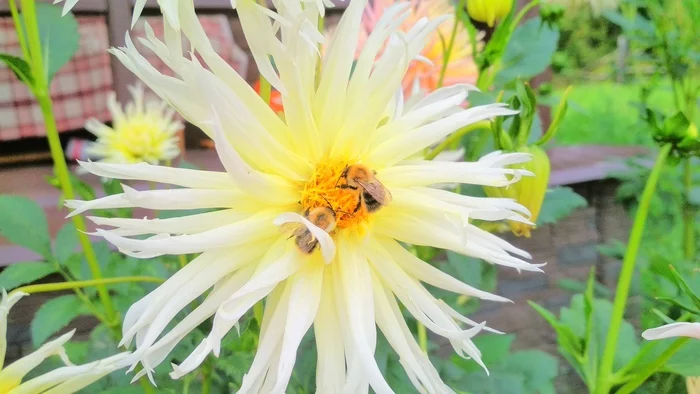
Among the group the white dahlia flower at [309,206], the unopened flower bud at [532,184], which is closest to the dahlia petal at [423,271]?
the white dahlia flower at [309,206]

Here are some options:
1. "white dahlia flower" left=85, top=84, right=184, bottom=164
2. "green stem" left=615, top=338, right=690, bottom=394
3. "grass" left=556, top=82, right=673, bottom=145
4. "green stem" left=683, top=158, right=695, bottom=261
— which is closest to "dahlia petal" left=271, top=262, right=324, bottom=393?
"green stem" left=615, top=338, right=690, bottom=394

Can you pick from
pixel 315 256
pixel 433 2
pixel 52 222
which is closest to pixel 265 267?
pixel 315 256

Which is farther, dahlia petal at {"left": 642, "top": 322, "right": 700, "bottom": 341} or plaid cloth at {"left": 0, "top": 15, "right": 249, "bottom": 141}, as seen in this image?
plaid cloth at {"left": 0, "top": 15, "right": 249, "bottom": 141}

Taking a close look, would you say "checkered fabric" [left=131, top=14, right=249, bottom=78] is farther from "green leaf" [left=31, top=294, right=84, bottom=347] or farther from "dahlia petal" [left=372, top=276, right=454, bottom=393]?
"dahlia petal" [left=372, top=276, right=454, bottom=393]

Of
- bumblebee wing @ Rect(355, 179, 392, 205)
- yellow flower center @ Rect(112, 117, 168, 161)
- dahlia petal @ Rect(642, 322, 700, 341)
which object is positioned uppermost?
bumblebee wing @ Rect(355, 179, 392, 205)

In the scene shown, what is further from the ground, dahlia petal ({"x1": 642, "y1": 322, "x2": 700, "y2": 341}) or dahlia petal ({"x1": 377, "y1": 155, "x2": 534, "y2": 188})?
dahlia petal ({"x1": 377, "y1": 155, "x2": 534, "y2": 188})

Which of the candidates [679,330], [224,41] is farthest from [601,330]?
[224,41]
